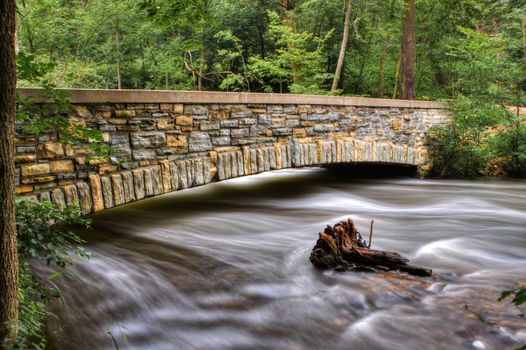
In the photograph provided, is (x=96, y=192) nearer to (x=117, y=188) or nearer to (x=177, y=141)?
(x=117, y=188)

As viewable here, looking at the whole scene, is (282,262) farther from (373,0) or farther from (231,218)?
(373,0)

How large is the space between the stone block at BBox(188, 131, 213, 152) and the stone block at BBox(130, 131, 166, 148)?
458 millimetres

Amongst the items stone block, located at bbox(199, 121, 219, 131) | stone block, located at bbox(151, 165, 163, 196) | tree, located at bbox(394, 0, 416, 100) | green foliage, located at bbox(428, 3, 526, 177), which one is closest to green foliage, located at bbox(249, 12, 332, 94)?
tree, located at bbox(394, 0, 416, 100)

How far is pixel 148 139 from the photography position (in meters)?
5.50

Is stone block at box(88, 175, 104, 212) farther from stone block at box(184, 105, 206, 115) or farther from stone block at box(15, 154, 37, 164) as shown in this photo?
stone block at box(184, 105, 206, 115)

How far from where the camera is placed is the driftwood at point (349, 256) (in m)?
4.77

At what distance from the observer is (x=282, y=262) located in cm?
531

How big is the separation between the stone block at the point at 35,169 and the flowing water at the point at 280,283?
106cm

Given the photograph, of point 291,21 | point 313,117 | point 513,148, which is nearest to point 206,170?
point 313,117

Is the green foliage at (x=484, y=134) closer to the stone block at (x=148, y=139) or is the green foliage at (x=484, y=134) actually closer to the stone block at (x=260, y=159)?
the stone block at (x=260, y=159)

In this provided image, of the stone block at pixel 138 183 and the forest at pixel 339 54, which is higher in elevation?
the forest at pixel 339 54

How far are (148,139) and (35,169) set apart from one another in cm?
141

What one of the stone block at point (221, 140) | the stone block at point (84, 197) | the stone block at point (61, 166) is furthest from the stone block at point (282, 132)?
the stone block at point (61, 166)

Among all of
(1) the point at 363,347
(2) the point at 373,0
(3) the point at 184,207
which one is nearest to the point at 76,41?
(2) the point at 373,0
